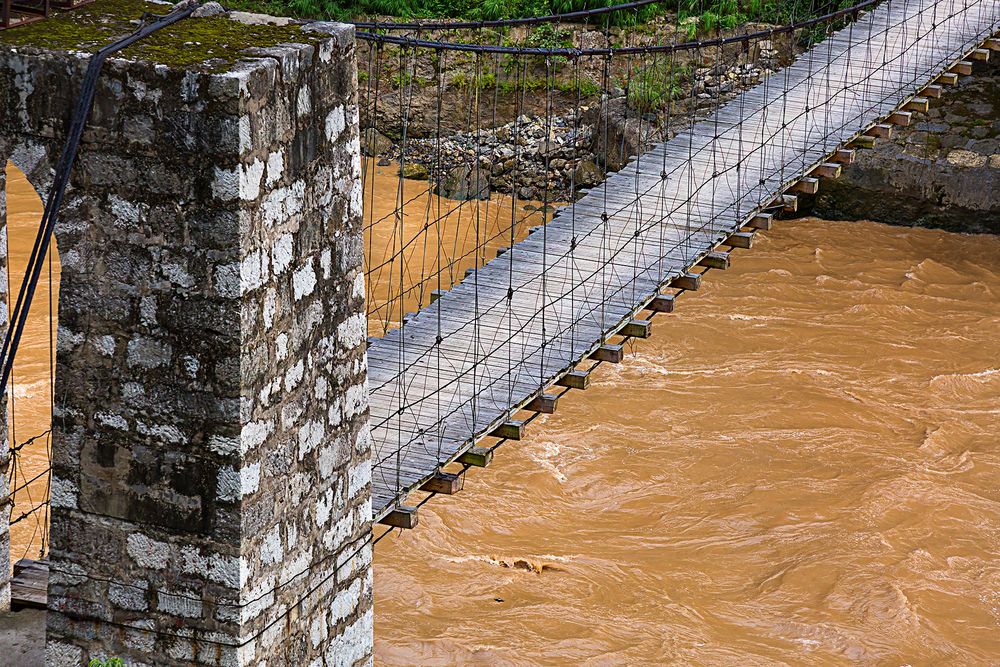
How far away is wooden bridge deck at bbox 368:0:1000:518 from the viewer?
21.2 ft

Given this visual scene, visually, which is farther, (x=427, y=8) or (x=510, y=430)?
(x=427, y=8)

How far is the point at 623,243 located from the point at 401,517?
312cm

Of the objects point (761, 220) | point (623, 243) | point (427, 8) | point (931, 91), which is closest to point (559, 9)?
point (427, 8)

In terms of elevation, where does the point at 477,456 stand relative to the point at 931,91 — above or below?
below

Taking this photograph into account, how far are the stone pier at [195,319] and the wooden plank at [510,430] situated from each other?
86.2 inches

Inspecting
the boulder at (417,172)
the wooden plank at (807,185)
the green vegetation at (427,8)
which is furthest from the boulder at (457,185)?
the wooden plank at (807,185)

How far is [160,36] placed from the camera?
3.86m

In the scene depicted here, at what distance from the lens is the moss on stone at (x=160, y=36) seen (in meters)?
3.69

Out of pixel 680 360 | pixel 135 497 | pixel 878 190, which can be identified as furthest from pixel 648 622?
pixel 878 190

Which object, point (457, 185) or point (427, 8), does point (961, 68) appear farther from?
point (427, 8)

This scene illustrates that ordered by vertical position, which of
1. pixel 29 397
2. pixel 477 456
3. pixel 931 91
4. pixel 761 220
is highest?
pixel 931 91

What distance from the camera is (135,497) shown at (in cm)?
393

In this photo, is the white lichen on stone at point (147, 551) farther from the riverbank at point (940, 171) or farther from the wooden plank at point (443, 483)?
the riverbank at point (940, 171)

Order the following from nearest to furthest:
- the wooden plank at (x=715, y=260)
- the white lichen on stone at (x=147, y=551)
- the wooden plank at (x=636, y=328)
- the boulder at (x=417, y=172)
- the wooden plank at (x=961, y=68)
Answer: the white lichen on stone at (x=147, y=551) < the wooden plank at (x=636, y=328) < the wooden plank at (x=715, y=260) < the wooden plank at (x=961, y=68) < the boulder at (x=417, y=172)
